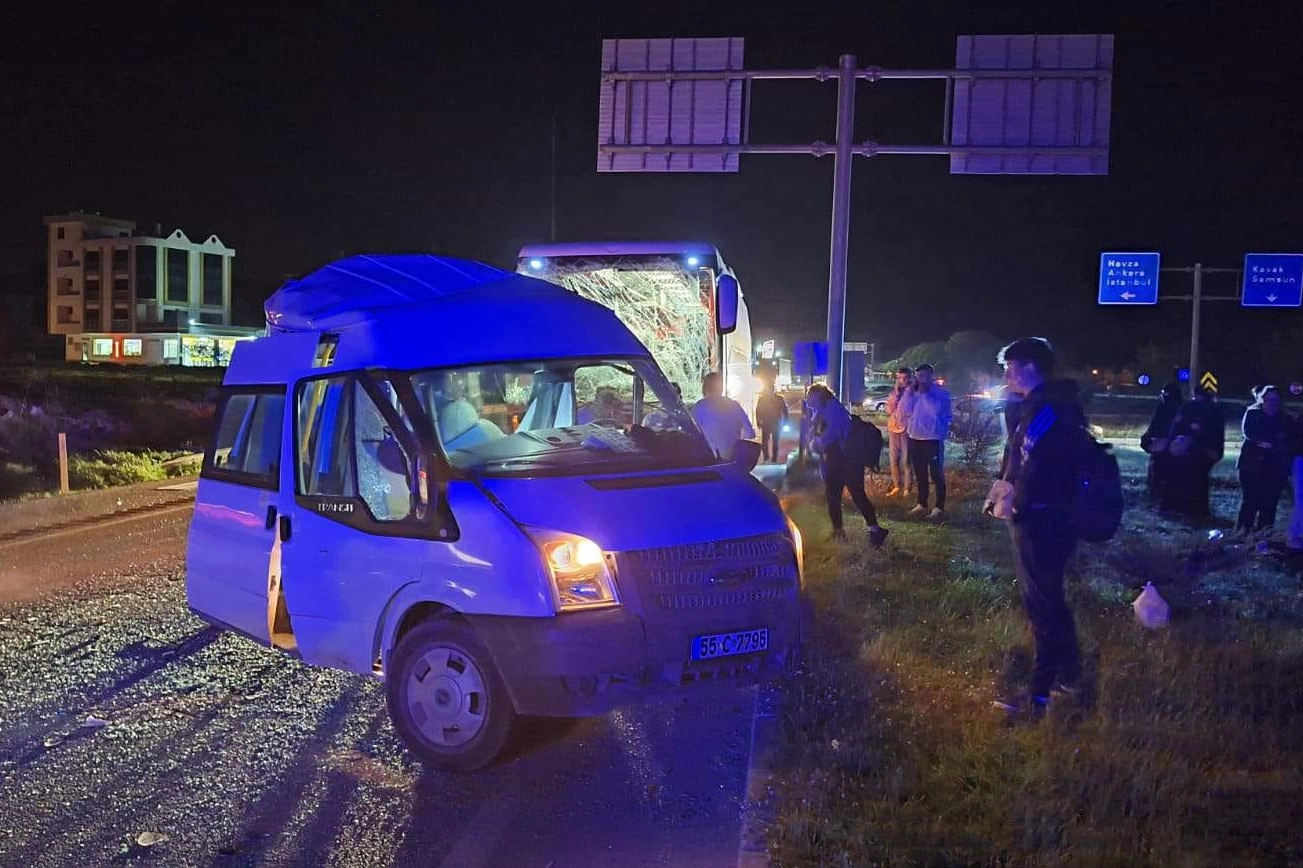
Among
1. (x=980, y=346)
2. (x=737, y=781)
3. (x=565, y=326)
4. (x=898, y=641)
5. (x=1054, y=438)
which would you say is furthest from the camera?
(x=980, y=346)

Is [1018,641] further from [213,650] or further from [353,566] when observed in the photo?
[213,650]

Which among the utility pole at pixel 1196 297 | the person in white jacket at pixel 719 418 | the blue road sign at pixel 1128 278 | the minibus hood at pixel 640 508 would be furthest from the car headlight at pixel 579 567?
the utility pole at pixel 1196 297

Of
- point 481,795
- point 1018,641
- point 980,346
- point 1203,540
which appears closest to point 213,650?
point 481,795

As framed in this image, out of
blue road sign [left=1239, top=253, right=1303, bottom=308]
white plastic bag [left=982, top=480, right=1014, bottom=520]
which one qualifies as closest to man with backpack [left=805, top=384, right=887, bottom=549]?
white plastic bag [left=982, top=480, right=1014, bottom=520]

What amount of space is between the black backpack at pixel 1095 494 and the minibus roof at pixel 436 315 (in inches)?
97.3

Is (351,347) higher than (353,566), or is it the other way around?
(351,347)

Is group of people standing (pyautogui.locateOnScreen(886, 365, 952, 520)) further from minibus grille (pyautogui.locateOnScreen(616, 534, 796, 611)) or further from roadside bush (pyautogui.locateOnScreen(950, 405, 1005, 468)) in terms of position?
minibus grille (pyautogui.locateOnScreen(616, 534, 796, 611))

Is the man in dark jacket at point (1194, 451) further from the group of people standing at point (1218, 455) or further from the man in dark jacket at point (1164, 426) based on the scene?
the man in dark jacket at point (1164, 426)

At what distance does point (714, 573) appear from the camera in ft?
16.5

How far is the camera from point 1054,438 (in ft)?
17.8

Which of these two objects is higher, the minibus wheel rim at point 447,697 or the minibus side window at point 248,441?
the minibus side window at point 248,441

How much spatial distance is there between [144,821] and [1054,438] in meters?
4.50

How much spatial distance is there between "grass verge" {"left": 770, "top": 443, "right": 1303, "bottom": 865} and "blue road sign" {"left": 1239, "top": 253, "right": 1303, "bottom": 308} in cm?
2709

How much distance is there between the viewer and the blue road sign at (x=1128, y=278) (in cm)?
3328
